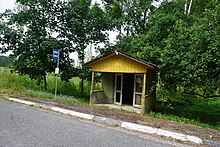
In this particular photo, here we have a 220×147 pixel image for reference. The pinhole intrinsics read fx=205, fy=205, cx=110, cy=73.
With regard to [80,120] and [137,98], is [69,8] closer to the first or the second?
[137,98]

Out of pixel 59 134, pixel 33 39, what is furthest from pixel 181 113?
pixel 33 39

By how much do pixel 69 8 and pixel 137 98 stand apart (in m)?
8.98

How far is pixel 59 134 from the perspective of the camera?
5312 mm

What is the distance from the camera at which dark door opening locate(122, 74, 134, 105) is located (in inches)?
533

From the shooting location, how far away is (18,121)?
633 centimetres

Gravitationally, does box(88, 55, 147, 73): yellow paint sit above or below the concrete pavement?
above

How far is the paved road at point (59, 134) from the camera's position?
15.4 feet

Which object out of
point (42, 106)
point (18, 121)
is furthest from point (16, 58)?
point (18, 121)

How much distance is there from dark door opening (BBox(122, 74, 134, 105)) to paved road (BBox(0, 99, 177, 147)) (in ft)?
23.0

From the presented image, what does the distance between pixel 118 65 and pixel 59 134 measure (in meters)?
6.71

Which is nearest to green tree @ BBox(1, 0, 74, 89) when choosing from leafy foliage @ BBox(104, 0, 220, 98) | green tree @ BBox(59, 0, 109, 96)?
green tree @ BBox(59, 0, 109, 96)

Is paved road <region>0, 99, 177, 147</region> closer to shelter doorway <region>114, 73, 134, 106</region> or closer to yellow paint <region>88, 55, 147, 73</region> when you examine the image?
yellow paint <region>88, 55, 147, 73</region>

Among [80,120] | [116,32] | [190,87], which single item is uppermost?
[116,32]

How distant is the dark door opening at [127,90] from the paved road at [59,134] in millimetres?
7002
